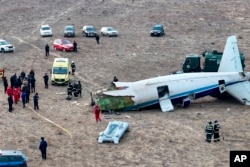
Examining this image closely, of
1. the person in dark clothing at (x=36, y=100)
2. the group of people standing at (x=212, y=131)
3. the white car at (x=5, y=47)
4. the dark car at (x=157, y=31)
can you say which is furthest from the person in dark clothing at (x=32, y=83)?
the dark car at (x=157, y=31)

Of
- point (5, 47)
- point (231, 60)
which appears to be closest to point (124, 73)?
point (231, 60)

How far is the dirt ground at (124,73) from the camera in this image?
117ft

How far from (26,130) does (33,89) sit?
1031 centimetres

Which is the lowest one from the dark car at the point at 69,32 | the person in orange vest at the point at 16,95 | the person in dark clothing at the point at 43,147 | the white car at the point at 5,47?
the person in dark clothing at the point at 43,147

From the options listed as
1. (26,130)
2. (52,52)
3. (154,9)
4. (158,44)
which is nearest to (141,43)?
(158,44)

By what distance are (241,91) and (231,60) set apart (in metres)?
3.18

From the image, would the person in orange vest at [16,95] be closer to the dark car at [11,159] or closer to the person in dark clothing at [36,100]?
the person in dark clothing at [36,100]

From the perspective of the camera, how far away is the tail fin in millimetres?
47906

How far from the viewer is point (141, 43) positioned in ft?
230

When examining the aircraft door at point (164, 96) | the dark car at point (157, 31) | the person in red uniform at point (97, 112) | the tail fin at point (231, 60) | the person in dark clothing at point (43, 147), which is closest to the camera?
the person in dark clothing at point (43, 147)

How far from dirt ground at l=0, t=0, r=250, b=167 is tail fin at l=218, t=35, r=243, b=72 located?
2.73 metres

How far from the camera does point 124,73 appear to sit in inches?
2259

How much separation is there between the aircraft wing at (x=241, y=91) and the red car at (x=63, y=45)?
78.0 feet

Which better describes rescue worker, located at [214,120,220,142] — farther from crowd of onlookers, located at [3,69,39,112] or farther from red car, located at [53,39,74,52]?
red car, located at [53,39,74,52]
